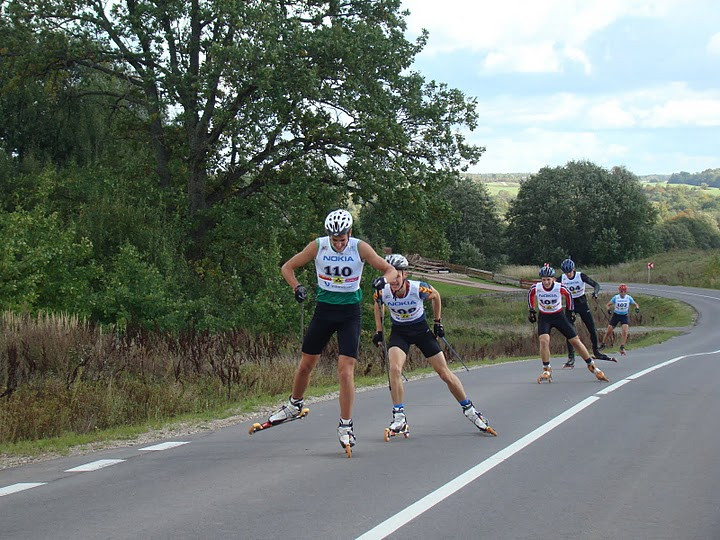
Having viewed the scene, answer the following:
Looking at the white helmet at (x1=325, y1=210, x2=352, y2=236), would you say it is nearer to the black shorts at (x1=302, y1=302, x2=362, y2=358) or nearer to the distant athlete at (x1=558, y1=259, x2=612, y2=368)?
the black shorts at (x1=302, y1=302, x2=362, y2=358)

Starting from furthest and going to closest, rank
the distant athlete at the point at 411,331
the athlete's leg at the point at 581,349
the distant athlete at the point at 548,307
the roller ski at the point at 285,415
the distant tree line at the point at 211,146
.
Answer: the distant tree line at the point at 211,146, the distant athlete at the point at 548,307, the athlete's leg at the point at 581,349, the distant athlete at the point at 411,331, the roller ski at the point at 285,415

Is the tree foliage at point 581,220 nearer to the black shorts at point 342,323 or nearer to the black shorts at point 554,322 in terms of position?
the black shorts at point 554,322

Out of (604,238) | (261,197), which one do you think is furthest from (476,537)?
(604,238)

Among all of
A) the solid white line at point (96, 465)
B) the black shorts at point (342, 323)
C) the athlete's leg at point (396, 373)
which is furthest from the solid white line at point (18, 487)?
the athlete's leg at point (396, 373)

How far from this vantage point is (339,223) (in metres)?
8.10

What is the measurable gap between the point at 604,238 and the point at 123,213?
238 feet

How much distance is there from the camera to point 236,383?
44.4ft

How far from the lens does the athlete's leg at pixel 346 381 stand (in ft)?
27.2

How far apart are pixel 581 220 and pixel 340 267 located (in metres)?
90.1

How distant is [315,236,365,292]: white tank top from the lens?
8180 millimetres

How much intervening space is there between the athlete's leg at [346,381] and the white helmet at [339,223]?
1115 millimetres

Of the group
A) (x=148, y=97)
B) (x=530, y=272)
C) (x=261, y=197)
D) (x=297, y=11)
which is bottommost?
(x=530, y=272)

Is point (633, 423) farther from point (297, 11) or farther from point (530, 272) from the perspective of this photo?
point (530, 272)

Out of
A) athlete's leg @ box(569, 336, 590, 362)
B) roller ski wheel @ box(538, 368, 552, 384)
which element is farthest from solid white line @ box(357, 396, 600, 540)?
athlete's leg @ box(569, 336, 590, 362)
